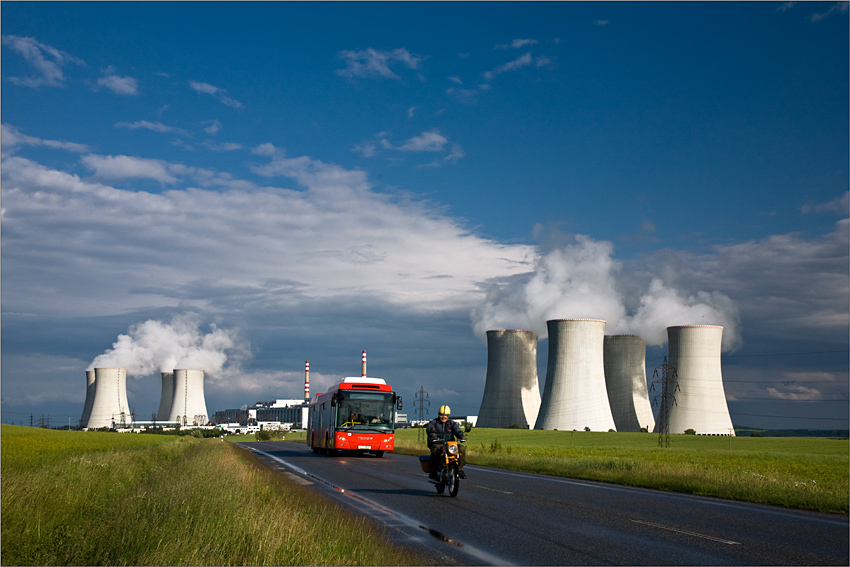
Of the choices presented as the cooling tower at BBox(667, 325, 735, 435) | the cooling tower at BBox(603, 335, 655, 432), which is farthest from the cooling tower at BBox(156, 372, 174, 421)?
the cooling tower at BBox(667, 325, 735, 435)

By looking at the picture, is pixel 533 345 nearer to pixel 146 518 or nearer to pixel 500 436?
pixel 500 436

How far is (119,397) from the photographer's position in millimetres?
90438

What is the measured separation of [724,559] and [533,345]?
69717 mm

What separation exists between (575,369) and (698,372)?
922 cm

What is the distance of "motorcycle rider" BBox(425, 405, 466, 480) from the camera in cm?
1355

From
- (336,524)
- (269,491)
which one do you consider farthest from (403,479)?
(336,524)

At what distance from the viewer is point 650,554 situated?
25.0ft

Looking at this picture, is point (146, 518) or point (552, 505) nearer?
point (146, 518)

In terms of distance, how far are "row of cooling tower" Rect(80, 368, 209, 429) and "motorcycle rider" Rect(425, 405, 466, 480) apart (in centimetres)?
8118

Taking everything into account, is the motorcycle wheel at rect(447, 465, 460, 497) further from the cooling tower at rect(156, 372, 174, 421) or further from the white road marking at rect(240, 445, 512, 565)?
the cooling tower at rect(156, 372, 174, 421)

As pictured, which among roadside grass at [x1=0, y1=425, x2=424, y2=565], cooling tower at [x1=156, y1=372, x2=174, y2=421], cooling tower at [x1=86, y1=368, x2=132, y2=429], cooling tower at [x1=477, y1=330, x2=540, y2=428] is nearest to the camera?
roadside grass at [x1=0, y1=425, x2=424, y2=565]

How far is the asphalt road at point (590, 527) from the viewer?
24.8 ft

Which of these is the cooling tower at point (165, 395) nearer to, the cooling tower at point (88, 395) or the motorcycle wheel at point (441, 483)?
the cooling tower at point (88, 395)

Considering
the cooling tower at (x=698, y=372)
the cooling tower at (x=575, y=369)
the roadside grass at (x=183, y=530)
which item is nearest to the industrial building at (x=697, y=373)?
the cooling tower at (x=698, y=372)
